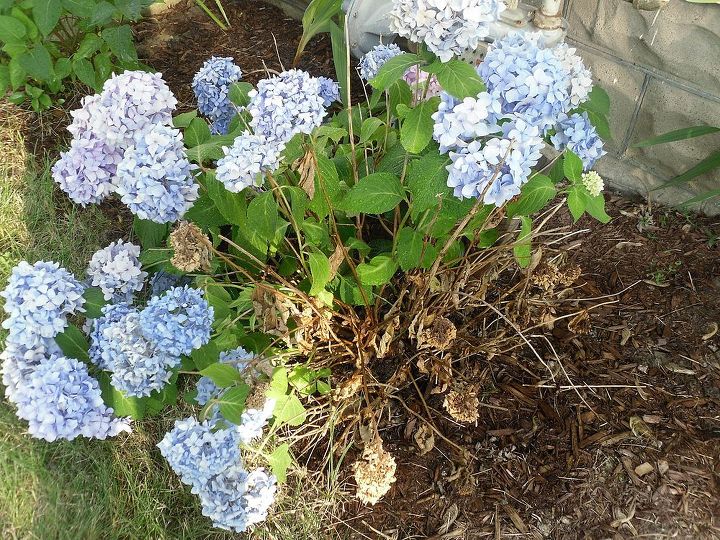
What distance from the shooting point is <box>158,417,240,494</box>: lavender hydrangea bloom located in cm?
146

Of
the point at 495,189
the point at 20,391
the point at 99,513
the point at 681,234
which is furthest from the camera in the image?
the point at 681,234

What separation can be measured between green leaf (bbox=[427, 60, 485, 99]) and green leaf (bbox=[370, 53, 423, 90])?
0.26ft

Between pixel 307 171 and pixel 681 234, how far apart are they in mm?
1364

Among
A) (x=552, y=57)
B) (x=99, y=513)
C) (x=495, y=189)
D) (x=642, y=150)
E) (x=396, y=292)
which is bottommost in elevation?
(x=99, y=513)

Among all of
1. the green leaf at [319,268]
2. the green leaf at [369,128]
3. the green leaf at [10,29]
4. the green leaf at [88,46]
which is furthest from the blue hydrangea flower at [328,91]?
the green leaf at [10,29]

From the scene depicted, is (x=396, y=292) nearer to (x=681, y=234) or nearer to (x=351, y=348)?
(x=351, y=348)

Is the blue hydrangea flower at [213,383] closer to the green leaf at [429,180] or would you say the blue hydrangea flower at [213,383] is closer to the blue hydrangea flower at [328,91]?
the green leaf at [429,180]

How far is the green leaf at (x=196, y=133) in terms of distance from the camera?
160 centimetres

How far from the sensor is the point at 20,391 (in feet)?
4.95

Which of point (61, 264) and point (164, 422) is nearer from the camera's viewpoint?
point (164, 422)

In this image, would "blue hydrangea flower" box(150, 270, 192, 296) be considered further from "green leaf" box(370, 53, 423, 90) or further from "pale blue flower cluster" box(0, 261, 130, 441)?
"green leaf" box(370, 53, 423, 90)

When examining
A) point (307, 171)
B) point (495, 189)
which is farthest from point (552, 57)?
point (307, 171)

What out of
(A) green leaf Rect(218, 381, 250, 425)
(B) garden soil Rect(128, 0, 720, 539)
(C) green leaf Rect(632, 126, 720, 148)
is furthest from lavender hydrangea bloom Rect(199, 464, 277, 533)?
(C) green leaf Rect(632, 126, 720, 148)

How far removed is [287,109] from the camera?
4.30 ft
